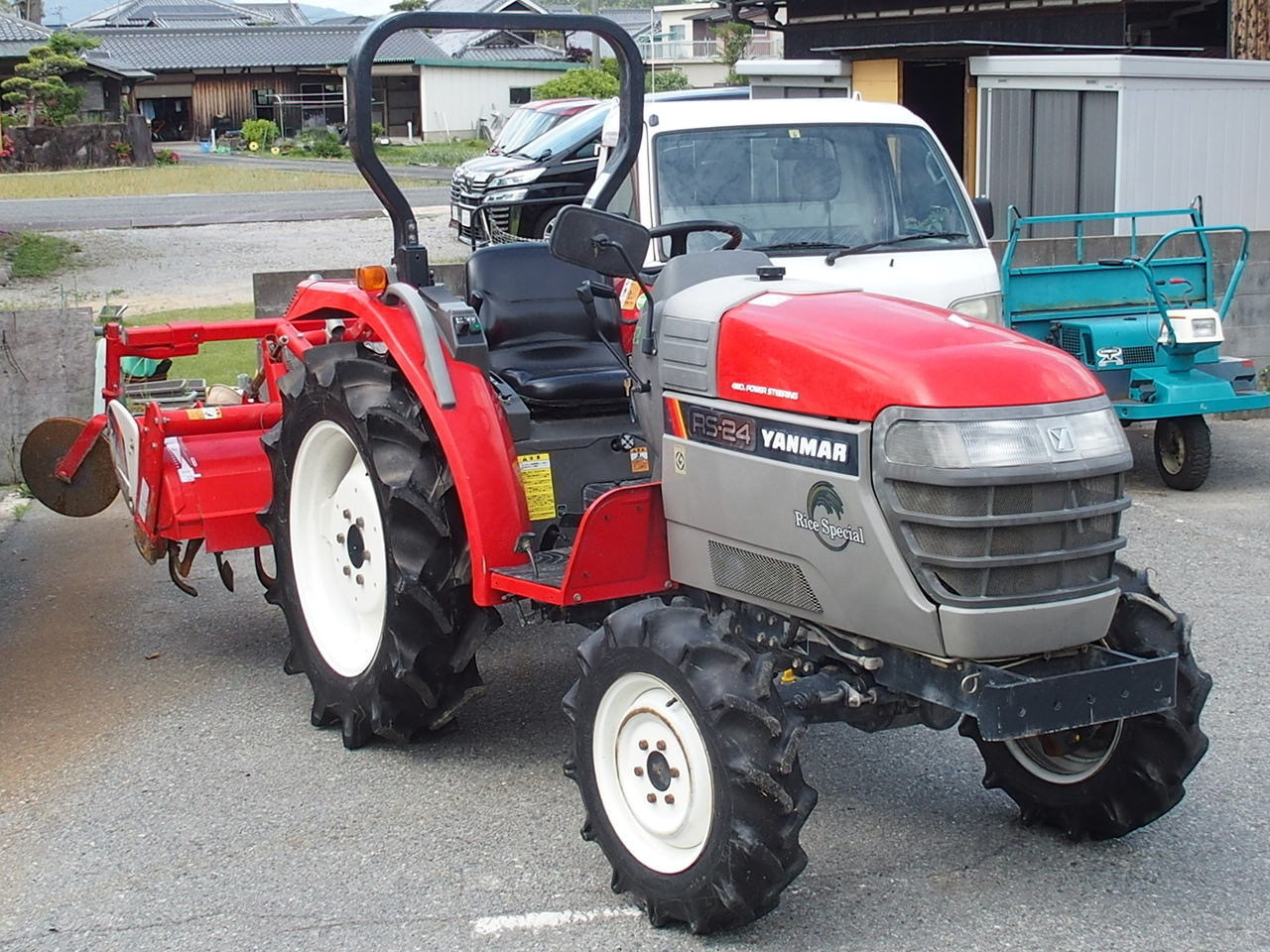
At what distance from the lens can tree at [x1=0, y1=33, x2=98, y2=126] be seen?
40.2m

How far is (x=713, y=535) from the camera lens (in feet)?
12.6

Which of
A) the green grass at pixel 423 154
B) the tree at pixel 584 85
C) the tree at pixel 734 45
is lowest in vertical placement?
the green grass at pixel 423 154

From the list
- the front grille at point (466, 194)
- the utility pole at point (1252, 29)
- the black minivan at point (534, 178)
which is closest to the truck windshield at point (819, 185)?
the utility pole at point (1252, 29)

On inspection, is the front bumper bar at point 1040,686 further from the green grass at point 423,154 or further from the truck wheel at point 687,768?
the green grass at point 423,154

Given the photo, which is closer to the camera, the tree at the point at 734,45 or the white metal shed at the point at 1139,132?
the white metal shed at the point at 1139,132

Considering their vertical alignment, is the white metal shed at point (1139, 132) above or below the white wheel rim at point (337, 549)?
above

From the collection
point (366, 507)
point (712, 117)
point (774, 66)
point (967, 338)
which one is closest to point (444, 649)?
point (366, 507)

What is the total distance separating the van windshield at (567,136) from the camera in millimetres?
18031

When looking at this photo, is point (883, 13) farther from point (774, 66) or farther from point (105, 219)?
point (105, 219)

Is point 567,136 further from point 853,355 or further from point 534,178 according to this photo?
point 853,355

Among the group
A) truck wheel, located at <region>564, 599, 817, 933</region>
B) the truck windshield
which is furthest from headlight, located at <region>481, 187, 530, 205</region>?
truck wheel, located at <region>564, 599, 817, 933</region>

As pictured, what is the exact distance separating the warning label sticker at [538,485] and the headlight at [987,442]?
1362 millimetres

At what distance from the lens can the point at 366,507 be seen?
4883 millimetres

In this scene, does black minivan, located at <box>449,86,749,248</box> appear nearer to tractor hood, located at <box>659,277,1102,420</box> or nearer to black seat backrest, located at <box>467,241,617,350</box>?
black seat backrest, located at <box>467,241,617,350</box>
